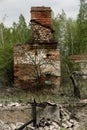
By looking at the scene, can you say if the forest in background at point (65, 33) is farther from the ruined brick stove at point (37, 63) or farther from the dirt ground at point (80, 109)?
the dirt ground at point (80, 109)

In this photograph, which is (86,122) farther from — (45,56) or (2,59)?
(2,59)

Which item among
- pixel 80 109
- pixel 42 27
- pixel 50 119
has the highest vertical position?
pixel 42 27

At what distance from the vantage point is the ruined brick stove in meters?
13.5

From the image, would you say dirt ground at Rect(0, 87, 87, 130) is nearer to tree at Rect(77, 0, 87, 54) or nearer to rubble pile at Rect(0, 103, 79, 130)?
rubble pile at Rect(0, 103, 79, 130)

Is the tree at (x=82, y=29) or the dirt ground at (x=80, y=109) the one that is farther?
the tree at (x=82, y=29)

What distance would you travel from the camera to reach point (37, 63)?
44.2 ft

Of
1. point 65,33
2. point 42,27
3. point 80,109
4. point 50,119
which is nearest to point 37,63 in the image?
point 42,27

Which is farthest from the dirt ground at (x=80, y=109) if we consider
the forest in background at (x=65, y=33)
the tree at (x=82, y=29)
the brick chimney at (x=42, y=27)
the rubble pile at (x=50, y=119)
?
the tree at (x=82, y=29)

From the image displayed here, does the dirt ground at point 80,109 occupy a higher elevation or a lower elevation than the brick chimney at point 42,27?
lower

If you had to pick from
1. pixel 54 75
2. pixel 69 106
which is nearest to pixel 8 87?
pixel 54 75

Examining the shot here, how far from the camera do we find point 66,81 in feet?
46.6

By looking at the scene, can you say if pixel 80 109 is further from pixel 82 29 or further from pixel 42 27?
pixel 82 29

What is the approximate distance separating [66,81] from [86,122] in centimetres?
345

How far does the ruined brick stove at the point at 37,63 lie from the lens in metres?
13.5
